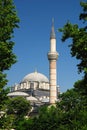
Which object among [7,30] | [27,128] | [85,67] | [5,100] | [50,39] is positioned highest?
[50,39]

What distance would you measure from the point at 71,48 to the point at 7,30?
4022 mm

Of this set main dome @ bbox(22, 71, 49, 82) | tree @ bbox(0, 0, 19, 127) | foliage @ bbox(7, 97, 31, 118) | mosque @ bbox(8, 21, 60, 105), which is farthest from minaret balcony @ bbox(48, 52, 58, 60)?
tree @ bbox(0, 0, 19, 127)

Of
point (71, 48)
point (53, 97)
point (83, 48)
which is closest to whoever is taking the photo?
point (83, 48)

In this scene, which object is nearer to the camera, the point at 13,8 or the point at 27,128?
the point at 27,128

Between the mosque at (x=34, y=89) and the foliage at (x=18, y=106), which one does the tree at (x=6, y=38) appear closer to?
the foliage at (x=18, y=106)

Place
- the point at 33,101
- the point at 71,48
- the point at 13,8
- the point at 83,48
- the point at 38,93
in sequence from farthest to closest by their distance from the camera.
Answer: the point at 38,93 < the point at 33,101 < the point at 13,8 < the point at 71,48 < the point at 83,48

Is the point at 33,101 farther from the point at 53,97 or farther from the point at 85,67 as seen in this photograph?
the point at 85,67

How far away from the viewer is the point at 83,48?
17.2 metres

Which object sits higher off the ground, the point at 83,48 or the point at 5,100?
the point at 83,48

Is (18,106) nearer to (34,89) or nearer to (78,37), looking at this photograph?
(34,89)

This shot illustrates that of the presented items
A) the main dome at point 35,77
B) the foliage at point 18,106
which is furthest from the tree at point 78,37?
the main dome at point 35,77

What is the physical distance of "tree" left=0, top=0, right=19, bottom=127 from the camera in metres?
19.3

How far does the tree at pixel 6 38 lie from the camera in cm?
1934

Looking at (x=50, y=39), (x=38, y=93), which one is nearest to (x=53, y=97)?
(x=50, y=39)
